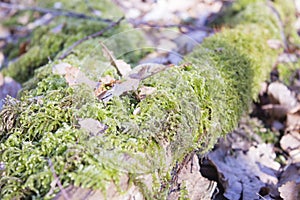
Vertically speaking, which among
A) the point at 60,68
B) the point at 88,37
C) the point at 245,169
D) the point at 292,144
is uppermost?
the point at 88,37

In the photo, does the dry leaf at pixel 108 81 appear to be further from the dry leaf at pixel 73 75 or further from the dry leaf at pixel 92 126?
the dry leaf at pixel 92 126

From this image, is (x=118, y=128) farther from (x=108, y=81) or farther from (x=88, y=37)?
(x=88, y=37)

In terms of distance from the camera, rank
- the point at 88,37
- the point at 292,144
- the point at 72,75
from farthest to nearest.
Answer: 1. the point at 88,37
2. the point at 292,144
3. the point at 72,75

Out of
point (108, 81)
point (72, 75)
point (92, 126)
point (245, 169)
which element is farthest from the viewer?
point (245, 169)

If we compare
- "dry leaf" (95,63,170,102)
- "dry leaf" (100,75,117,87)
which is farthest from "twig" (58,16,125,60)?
"dry leaf" (95,63,170,102)

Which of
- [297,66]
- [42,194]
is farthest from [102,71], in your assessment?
[297,66]

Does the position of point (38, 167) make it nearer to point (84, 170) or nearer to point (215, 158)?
point (84, 170)

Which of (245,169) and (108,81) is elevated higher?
(108,81)

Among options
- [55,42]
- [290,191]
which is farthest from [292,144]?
[55,42]
